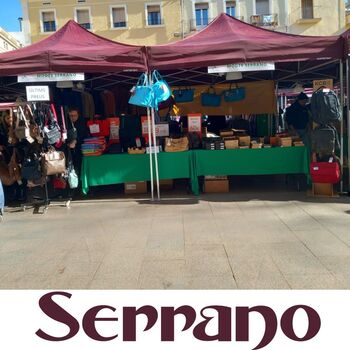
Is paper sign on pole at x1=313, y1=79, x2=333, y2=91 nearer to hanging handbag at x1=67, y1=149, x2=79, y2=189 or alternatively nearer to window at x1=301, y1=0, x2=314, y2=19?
hanging handbag at x1=67, y1=149, x2=79, y2=189

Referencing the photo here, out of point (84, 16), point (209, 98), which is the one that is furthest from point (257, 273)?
point (84, 16)

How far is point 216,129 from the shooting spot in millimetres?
10648

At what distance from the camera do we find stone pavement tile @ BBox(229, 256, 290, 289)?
396 cm

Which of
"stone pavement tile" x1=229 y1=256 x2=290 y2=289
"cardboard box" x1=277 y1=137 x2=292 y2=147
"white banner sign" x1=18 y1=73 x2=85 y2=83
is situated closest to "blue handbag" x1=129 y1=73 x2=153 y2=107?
"white banner sign" x1=18 y1=73 x2=85 y2=83

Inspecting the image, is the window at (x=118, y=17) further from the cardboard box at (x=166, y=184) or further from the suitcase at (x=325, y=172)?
the suitcase at (x=325, y=172)

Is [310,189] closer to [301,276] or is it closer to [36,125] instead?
[301,276]

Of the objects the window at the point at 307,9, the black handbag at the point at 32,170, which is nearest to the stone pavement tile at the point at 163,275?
the black handbag at the point at 32,170

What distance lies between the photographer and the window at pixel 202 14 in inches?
1319

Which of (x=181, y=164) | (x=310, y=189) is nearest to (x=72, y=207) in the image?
(x=181, y=164)

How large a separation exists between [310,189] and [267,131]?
11.0 feet

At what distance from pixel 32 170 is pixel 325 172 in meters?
5.06

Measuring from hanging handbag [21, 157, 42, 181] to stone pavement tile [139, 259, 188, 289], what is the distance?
348 centimetres

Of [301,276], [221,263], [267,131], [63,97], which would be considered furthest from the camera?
[267,131]

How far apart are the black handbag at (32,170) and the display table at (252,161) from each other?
2.80 m
